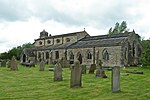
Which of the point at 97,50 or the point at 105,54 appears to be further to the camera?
the point at 97,50

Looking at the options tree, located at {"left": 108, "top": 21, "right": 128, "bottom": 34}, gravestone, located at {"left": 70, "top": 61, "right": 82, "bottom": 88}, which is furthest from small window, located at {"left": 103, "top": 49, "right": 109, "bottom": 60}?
tree, located at {"left": 108, "top": 21, "right": 128, "bottom": 34}

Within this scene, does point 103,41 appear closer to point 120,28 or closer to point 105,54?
point 105,54

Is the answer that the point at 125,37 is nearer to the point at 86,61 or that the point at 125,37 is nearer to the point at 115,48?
the point at 115,48

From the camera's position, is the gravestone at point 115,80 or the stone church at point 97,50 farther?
the stone church at point 97,50

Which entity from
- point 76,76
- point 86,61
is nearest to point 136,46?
point 86,61

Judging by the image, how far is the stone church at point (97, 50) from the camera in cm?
4375

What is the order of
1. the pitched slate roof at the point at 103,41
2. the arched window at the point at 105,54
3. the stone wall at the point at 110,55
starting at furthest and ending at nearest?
1. the arched window at the point at 105,54
2. the pitched slate roof at the point at 103,41
3. the stone wall at the point at 110,55

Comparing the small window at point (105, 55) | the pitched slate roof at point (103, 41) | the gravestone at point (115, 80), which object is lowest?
the gravestone at point (115, 80)

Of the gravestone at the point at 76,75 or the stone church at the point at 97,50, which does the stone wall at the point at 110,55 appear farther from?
the gravestone at the point at 76,75

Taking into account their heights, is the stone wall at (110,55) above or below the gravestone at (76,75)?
above

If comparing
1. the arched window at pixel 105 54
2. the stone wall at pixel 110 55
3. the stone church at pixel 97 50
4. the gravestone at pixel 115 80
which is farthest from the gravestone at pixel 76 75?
the arched window at pixel 105 54

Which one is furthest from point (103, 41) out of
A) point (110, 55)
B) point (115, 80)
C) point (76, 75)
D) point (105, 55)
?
point (115, 80)

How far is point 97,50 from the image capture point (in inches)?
1832

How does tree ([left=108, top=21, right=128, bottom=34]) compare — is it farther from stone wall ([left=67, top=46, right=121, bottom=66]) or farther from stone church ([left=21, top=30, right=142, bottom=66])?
stone wall ([left=67, top=46, right=121, bottom=66])
